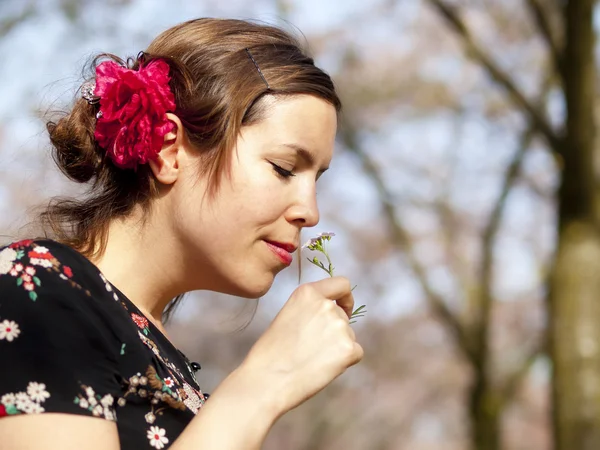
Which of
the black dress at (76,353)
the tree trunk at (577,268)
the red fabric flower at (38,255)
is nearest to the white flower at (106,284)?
the black dress at (76,353)

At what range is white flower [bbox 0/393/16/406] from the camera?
137 centimetres

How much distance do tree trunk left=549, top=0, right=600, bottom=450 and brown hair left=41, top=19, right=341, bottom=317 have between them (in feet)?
14.2

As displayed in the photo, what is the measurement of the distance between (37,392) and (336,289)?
559 mm

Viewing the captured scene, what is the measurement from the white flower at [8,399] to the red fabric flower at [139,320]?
1.12 feet

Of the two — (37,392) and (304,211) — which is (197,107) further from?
(37,392)

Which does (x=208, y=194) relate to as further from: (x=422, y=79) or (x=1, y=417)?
(x=422, y=79)

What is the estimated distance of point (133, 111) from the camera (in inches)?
73.2

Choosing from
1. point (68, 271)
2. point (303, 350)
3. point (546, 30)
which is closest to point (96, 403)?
point (68, 271)

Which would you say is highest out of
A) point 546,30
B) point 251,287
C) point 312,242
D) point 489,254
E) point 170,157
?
point 546,30

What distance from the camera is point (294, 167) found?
5.83 feet

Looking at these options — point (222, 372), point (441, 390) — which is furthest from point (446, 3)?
point (441, 390)

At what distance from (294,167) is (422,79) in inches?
441

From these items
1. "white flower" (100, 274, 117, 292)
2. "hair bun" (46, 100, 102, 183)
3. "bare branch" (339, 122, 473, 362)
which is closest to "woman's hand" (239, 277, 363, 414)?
"white flower" (100, 274, 117, 292)

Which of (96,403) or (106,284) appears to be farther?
(106,284)
